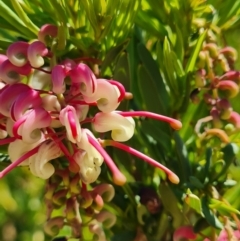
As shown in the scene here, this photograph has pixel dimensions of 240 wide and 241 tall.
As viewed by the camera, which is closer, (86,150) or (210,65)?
(86,150)

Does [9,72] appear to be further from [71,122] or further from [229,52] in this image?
[229,52]

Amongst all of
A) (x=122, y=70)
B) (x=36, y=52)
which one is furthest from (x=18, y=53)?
(x=122, y=70)

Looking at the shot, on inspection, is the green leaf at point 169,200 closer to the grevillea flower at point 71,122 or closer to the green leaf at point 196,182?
the green leaf at point 196,182

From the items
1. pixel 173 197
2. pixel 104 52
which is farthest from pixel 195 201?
pixel 104 52

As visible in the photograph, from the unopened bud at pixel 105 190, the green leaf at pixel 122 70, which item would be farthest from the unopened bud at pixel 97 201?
the green leaf at pixel 122 70

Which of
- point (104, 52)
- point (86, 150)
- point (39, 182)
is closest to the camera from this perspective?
point (86, 150)

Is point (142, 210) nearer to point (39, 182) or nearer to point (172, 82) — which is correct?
point (172, 82)

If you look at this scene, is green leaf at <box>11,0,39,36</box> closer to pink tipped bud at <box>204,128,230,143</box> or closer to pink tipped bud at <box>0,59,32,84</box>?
pink tipped bud at <box>0,59,32,84</box>
